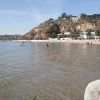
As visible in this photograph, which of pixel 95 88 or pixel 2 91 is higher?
pixel 95 88

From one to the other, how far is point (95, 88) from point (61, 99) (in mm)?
7969

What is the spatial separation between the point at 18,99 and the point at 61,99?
2735 mm

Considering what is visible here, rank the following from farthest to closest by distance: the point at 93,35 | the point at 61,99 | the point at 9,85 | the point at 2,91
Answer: the point at 93,35 → the point at 9,85 → the point at 2,91 → the point at 61,99

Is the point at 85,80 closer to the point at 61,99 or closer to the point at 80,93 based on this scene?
the point at 80,93

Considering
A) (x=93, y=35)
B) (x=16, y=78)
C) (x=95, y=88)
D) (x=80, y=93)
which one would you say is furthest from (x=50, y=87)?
(x=93, y=35)

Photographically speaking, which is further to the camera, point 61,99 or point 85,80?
point 85,80

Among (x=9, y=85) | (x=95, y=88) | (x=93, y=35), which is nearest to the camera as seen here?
(x=95, y=88)

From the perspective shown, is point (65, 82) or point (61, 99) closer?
point (61, 99)

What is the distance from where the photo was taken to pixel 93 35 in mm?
177250

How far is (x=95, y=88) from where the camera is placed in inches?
337

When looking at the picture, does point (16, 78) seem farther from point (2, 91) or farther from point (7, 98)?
point (7, 98)

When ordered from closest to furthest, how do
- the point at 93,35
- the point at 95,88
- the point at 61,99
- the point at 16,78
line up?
the point at 95,88
the point at 61,99
the point at 16,78
the point at 93,35

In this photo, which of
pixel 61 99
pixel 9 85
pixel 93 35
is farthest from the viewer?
pixel 93 35

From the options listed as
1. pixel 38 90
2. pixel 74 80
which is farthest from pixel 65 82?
pixel 38 90
